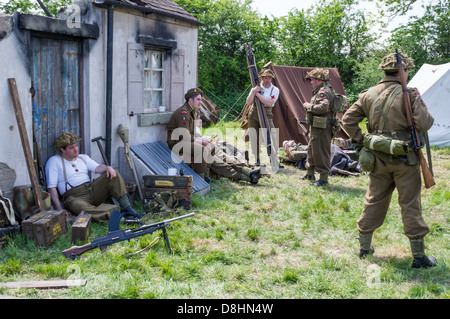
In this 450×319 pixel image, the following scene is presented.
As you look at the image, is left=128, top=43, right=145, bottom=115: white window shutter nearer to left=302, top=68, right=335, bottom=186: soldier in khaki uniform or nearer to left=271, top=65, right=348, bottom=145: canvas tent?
left=302, top=68, right=335, bottom=186: soldier in khaki uniform

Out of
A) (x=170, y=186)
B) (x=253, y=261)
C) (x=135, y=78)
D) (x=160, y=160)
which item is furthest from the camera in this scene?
(x=160, y=160)

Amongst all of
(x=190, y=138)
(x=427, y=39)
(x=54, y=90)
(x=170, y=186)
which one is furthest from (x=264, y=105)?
(x=427, y=39)

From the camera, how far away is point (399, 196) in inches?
175

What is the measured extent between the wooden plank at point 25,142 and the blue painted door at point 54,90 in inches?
14.5

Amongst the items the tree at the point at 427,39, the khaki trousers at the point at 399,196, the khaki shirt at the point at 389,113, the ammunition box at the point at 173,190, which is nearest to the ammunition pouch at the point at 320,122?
the ammunition box at the point at 173,190

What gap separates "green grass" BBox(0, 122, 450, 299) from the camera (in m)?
3.91

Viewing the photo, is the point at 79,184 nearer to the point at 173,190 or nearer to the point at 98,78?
the point at 173,190

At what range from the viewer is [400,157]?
4375mm

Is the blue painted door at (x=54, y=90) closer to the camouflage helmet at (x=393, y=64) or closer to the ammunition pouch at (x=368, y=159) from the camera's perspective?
the ammunition pouch at (x=368, y=159)

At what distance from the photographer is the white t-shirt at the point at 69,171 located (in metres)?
5.66

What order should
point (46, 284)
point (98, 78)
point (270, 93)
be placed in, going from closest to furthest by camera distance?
1. point (46, 284)
2. point (98, 78)
3. point (270, 93)

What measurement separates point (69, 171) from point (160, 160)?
70.9 inches

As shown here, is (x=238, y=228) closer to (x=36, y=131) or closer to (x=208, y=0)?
(x=36, y=131)
